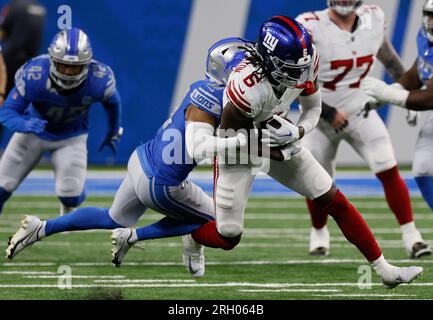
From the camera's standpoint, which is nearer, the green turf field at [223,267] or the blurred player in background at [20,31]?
the green turf field at [223,267]

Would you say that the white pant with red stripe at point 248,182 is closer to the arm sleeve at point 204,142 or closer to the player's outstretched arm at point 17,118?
the arm sleeve at point 204,142

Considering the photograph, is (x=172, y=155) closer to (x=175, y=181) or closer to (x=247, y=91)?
(x=175, y=181)

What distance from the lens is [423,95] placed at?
18.9 feet

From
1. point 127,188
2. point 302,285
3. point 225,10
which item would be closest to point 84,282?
point 127,188

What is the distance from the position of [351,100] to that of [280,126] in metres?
1.86

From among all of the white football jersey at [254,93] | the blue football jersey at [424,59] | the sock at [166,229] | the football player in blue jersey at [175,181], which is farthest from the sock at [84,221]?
the blue football jersey at [424,59]

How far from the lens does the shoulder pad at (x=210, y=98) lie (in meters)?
4.90

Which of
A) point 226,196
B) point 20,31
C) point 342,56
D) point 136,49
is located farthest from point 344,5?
point 20,31

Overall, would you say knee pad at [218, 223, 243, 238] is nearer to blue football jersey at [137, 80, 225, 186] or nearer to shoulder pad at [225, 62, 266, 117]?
blue football jersey at [137, 80, 225, 186]

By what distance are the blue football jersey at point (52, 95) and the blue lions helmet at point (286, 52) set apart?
195 cm

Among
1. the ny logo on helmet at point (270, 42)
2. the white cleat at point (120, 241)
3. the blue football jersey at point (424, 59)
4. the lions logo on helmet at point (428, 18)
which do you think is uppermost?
the lions logo on helmet at point (428, 18)

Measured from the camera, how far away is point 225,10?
33.9 feet

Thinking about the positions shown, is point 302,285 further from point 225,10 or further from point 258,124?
point 225,10

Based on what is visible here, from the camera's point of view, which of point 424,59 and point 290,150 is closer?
point 290,150
